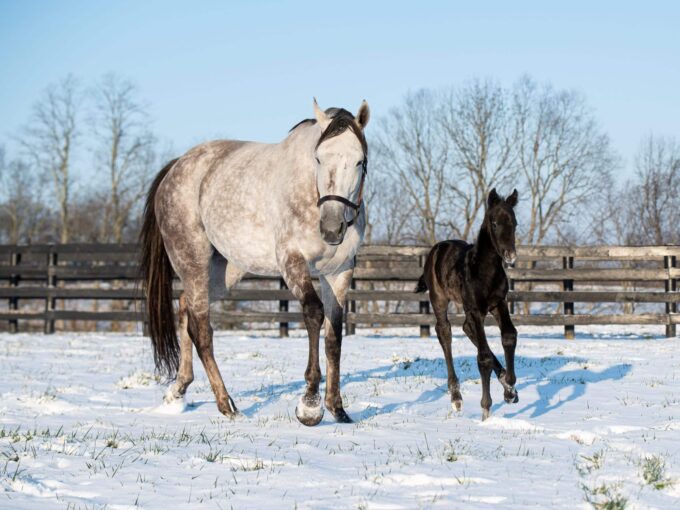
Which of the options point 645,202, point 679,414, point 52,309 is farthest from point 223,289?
point 645,202

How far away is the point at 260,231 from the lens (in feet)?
21.0

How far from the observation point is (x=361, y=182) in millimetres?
5645

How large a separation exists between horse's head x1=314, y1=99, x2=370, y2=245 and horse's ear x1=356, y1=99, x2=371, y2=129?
0.11 m

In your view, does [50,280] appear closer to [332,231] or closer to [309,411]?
[309,411]

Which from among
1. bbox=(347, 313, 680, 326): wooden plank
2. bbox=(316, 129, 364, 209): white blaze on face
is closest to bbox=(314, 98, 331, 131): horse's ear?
bbox=(316, 129, 364, 209): white blaze on face

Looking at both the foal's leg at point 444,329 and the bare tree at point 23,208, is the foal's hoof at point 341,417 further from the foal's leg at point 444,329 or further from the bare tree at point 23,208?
the bare tree at point 23,208

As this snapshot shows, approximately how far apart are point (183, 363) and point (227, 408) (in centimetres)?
91

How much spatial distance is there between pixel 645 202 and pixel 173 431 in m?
31.3

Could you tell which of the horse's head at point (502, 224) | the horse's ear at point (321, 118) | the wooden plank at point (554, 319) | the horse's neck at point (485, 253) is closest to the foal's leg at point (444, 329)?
the horse's neck at point (485, 253)

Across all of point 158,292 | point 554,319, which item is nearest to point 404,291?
point 554,319

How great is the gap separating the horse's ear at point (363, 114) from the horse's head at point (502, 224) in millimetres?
1314

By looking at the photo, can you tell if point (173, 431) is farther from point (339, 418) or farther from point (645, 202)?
point (645, 202)

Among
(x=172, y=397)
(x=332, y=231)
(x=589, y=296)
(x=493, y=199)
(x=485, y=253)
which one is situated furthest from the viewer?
(x=589, y=296)

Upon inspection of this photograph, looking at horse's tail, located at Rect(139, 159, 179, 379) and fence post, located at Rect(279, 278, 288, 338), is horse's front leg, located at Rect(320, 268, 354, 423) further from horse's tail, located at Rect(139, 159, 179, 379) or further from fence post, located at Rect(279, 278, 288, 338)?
fence post, located at Rect(279, 278, 288, 338)
